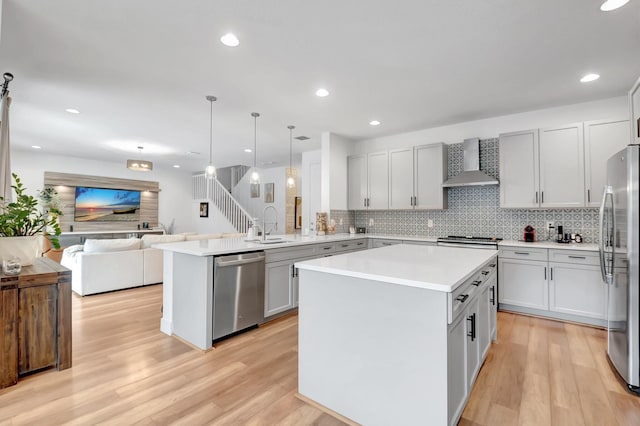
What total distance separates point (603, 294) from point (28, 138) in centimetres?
924

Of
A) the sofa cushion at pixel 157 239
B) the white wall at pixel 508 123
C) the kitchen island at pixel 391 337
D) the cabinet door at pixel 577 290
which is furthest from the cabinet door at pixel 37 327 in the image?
the cabinet door at pixel 577 290

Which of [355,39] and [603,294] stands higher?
[355,39]

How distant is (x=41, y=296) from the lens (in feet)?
7.80

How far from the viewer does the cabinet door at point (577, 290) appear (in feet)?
10.7

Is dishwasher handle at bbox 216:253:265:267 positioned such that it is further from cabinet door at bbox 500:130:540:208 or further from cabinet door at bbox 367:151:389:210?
cabinet door at bbox 500:130:540:208

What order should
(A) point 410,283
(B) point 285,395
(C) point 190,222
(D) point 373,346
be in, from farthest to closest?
(C) point 190,222 → (B) point 285,395 → (D) point 373,346 → (A) point 410,283

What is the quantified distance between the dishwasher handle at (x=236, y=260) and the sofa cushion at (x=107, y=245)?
294 centimetres

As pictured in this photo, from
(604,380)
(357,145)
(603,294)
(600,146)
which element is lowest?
(604,380)

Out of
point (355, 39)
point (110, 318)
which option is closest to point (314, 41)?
point (355, 39)

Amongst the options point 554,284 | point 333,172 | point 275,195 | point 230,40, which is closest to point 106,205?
point 275,195

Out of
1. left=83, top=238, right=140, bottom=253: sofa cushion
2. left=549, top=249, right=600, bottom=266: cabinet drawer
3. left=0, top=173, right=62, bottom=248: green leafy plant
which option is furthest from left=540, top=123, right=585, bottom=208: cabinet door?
left=83, top=238, right=140, bottom=253: sofa cushion

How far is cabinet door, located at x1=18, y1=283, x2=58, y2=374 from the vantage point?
2281 mm

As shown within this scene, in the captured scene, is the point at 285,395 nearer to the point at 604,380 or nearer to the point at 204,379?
the point at 204,379

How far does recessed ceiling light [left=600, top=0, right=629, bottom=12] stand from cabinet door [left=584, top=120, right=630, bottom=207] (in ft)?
6.43
